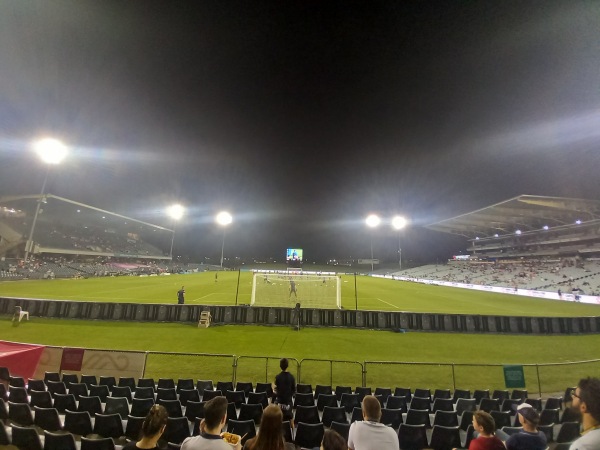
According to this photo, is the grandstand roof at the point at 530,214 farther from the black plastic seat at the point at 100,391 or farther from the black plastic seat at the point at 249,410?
the black plastic seat at the point at 100,391

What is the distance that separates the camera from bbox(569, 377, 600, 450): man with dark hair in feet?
8.84

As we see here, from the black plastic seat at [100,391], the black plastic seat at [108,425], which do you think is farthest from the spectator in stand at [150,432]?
the black plastic seat at [100,391]

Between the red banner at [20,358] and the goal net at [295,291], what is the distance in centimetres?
1346

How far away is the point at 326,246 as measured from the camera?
111 meters

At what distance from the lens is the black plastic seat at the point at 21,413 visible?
5938 mm

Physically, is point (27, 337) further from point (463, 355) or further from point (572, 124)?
point (572, 124)

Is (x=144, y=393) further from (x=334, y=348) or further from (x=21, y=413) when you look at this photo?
(x=334, y=348)

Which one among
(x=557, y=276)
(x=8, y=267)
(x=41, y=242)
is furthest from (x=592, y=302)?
(x=41, y=242)

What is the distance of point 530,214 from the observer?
168 ft

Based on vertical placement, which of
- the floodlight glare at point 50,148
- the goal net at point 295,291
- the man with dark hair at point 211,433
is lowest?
the man with dark hair at point 211,433

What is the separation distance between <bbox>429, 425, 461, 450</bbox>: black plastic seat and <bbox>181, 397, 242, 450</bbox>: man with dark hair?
4.40 metres

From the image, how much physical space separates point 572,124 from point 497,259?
200 ft

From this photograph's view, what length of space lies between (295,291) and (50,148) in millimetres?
39781

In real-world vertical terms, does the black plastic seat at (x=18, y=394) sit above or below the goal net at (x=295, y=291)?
below
